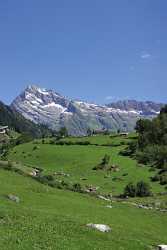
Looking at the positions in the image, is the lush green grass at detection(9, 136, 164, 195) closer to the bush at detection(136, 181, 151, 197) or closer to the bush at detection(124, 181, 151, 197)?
the bush at detection(124, 181, 151, 197)

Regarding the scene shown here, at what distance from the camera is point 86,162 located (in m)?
124

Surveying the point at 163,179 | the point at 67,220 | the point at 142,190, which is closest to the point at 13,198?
the point at 67,220

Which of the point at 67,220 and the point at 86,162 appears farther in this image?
the point at 86,162

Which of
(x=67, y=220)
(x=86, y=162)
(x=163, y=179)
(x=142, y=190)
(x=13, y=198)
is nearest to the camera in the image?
(x=67, y=220)

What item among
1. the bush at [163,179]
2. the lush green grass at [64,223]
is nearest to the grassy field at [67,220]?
the lush green grass at [64,223]

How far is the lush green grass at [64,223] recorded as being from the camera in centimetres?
2795

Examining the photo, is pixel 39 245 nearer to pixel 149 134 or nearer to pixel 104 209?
pixel 104 209

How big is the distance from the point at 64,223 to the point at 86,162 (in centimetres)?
8990

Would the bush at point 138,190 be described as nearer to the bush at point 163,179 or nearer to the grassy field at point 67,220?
the grassy field at point 67,220

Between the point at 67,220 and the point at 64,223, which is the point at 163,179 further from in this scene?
the point at 64,223

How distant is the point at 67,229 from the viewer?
3191 cm

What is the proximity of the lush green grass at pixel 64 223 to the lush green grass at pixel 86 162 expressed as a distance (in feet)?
121

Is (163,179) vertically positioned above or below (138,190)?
above

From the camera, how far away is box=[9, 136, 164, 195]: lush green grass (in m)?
98.9
